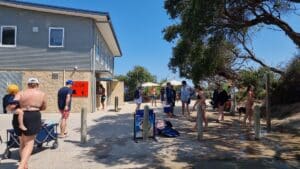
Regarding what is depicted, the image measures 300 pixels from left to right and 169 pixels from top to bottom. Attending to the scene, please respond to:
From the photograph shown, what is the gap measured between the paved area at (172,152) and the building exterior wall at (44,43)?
10427 millimetres

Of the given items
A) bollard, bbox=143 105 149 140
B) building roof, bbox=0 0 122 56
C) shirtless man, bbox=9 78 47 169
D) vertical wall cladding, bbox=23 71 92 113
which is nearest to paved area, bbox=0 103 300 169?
bollard, bbox=143 105 149 140

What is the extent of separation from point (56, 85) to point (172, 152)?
14884mm

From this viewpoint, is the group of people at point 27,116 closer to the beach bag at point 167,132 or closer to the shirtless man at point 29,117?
the shirtless man at point 29,117

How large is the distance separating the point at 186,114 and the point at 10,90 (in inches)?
466

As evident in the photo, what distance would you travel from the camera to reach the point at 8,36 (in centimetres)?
2405

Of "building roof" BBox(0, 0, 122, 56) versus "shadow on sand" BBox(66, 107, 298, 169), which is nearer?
"shadow on sand" BBox(66, 107, 298, 169)

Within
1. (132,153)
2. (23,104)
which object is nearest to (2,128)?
(132,153)

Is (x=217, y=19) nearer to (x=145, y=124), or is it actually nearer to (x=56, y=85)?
(x=145, y=124)

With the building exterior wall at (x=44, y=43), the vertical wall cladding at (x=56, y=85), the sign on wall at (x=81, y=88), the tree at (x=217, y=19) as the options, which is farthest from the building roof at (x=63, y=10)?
the tree at (x=217, y=19)

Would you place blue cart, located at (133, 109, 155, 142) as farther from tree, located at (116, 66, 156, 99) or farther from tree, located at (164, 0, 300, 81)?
tree, located at (116, 66, 156, 99)

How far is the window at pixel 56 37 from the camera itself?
2378 centimetres

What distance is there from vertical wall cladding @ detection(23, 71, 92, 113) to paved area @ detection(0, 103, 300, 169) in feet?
31.9

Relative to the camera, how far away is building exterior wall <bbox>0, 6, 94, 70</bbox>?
77.7 feet

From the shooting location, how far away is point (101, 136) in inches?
517
